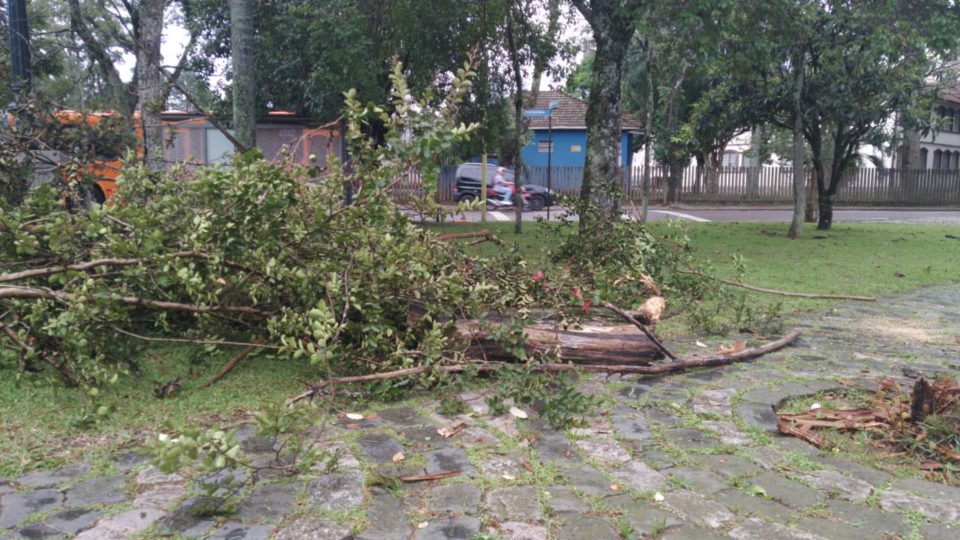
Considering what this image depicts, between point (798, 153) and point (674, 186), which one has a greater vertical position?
point (798, 153)

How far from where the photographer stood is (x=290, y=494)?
309 centimetres

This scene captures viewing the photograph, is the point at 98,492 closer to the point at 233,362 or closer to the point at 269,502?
the point at 269,502

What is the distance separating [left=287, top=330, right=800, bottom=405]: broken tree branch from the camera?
4.14 meters

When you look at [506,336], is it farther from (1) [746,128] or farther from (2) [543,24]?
(1) [746,128]

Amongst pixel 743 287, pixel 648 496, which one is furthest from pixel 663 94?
pixel 648 496

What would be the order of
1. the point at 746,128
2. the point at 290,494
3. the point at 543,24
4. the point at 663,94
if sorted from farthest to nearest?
the point at 663,94 < the point at 746,128 < the point at 543,24 < the point at 290,494

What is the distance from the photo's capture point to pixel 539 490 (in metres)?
3.18

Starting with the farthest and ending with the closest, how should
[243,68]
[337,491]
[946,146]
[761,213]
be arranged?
[946,146], [761,213], [243,68], [337,491]

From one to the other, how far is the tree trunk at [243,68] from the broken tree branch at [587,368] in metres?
4.00

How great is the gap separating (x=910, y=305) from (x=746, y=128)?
8.39 m

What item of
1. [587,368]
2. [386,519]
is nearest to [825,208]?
[587,368]

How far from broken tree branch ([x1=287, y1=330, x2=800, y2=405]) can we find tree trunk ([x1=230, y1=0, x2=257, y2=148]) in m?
4.00

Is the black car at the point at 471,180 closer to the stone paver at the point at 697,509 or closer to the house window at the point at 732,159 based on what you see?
the stone paver at the point at 697,509

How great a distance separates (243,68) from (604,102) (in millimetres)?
4684
